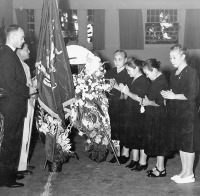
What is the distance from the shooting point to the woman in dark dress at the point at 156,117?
229 inches

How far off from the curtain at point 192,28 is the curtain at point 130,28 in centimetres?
229

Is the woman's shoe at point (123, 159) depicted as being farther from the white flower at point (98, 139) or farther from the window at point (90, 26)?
the window at point (90, 26)

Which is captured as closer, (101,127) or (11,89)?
(11,89)

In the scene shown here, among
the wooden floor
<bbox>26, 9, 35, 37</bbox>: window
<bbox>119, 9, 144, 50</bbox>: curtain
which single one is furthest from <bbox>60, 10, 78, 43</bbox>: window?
the wooden floor

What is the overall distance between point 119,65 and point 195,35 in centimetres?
1471

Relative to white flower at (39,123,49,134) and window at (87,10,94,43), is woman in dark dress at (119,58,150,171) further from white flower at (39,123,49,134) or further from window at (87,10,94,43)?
window at (87,10,94,43)

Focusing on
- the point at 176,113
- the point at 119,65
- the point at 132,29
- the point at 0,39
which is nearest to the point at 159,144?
the point at 176,113

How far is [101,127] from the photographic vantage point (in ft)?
22.6

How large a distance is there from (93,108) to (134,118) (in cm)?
71

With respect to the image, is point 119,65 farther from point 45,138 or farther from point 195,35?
point 195,35

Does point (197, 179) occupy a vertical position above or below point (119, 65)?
below

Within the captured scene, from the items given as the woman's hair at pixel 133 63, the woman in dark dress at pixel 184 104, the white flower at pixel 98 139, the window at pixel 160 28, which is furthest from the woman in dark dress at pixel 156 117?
the window at pixel 160 28

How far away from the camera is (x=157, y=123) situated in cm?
596

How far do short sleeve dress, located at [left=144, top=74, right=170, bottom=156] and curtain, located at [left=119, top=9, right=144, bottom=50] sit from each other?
47.5ft
